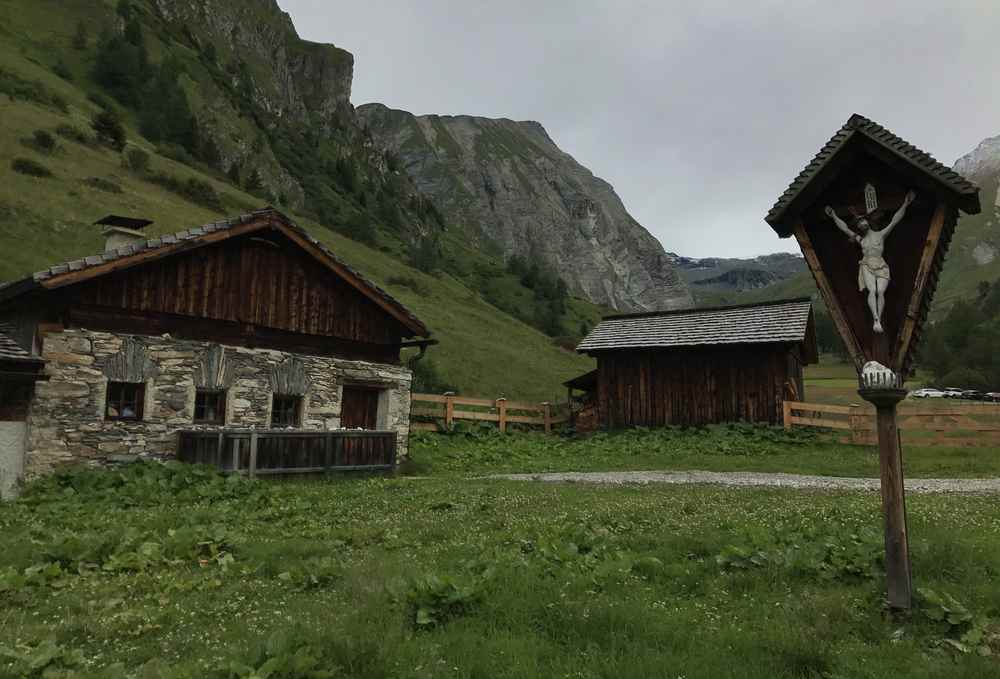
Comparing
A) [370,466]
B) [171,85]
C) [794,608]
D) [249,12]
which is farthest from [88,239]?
[249,12]

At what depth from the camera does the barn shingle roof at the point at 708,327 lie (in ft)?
86.0

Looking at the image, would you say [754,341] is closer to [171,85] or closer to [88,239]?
[88,239]

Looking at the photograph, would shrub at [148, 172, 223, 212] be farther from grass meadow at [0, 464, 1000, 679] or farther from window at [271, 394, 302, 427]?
grass meadow at [0, 464, 1000, 679]

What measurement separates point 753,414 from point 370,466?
15.3m

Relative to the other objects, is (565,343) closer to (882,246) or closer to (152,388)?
(152,388)

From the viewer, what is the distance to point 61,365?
14.7m

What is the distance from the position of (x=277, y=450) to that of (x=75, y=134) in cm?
4824

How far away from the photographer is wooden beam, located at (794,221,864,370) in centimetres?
608

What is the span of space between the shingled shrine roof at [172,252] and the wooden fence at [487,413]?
410 centimetres

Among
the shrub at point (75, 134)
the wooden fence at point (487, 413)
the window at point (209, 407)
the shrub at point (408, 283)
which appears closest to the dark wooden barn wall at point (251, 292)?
the window at point (209, 407)

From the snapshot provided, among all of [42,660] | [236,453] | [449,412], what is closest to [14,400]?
[236,453]

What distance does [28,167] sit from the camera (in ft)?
134

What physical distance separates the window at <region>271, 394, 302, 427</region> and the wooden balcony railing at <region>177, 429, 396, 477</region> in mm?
2279

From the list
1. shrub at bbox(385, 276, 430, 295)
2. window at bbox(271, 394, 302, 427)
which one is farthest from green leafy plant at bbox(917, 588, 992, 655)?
shrub at bbox(385, 276, 430, 295)
